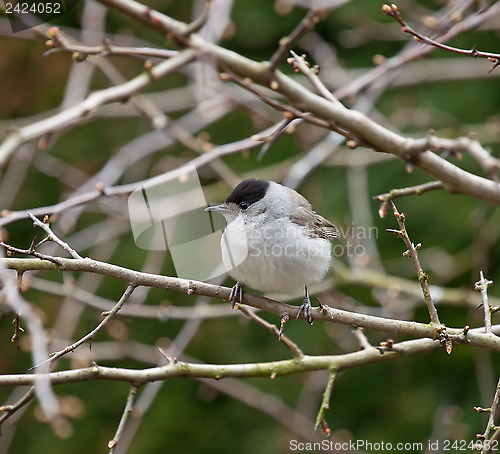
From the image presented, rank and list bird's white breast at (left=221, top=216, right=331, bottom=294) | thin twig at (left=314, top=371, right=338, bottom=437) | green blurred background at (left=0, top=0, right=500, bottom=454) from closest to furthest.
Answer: thin twig at (left=314, top=371, right=338, bottom=437) < bird's white breast at (left=221, top=216, right=331, bottom=294) < green blurred background at (left=0, top=0, right=500, bottom=454)

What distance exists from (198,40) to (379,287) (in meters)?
2.60

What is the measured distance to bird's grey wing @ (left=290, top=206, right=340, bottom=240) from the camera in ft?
12.4

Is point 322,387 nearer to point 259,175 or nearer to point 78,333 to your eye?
point 259,175

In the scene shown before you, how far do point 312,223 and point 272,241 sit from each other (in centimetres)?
51

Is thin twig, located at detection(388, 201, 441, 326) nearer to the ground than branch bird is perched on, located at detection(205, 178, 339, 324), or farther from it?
farther from it

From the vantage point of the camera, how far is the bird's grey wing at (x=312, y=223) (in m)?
3.78

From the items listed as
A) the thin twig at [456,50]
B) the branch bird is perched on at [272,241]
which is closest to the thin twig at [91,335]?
the branch bird is perched on at [272,241]

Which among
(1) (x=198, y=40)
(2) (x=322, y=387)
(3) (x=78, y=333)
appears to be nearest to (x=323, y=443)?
(2) (x=322, y=387)
